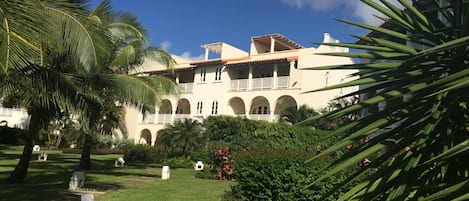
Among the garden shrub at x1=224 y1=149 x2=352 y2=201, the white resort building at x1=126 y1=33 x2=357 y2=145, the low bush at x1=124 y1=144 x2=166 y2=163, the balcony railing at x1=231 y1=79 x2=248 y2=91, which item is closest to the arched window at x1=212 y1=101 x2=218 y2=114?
the white resort building at x1=126 y1=33 x2=357 y2=145

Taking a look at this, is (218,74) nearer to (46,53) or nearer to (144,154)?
(144,154)

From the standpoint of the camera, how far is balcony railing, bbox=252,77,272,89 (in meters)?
38.8

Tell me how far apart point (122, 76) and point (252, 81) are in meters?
23.0

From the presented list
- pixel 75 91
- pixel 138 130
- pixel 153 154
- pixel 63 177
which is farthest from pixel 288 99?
pixel 75 91

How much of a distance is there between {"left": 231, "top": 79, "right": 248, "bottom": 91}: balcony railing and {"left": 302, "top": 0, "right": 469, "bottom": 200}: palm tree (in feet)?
124

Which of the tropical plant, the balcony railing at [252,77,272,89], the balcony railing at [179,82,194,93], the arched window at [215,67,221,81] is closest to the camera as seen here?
the tropical plant

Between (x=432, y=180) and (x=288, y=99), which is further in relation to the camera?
(x=288, y=99)

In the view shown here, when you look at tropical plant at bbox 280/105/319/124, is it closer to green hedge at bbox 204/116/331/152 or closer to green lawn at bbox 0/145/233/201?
green hedge at bbox 204/116/331/152

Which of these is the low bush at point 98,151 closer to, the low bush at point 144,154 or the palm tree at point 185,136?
the low bush at point 144,154

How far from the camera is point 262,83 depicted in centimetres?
3931

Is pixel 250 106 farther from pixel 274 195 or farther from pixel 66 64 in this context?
pixel 274 195

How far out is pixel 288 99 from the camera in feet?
128

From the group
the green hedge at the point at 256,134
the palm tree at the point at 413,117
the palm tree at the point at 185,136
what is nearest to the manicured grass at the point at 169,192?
the green hedge at the point at 256,134

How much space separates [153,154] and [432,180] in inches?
1293
